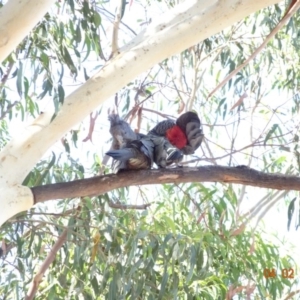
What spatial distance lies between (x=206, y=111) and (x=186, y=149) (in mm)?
1818

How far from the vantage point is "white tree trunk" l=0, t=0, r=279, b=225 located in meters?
1.95

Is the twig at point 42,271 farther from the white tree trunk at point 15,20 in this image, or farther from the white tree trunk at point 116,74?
the white tree trunk at point 15,20

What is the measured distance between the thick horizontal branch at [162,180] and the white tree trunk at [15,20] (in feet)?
1.32

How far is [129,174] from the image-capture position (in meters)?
2.05

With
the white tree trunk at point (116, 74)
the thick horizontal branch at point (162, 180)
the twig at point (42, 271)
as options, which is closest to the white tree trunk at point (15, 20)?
the white tree trunk at point (116, 74)

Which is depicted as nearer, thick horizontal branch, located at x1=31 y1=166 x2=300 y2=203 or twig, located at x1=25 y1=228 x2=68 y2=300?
thick horizontal branch, located at x1=31 y1=166 x2=300 y2=203

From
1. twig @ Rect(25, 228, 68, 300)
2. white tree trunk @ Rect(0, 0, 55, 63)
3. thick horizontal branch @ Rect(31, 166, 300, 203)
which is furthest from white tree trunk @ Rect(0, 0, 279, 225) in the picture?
twig @ Rect(25, 228, 68, 300)

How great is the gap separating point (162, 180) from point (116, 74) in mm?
338

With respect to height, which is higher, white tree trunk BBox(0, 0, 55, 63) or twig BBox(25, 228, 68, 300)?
white tree trunk BBox(0, 0, 55, 63)

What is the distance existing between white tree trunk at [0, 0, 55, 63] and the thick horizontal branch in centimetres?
40

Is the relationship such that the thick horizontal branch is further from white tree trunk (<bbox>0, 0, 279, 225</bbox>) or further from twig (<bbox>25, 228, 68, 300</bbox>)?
twig (<bbox>25, 228, 68, 300</bbox>)

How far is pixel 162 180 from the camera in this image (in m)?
2.03

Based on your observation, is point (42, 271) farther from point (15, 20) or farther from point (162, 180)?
point (15, 20)

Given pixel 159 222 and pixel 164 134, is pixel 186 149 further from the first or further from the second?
pixel 159 222
